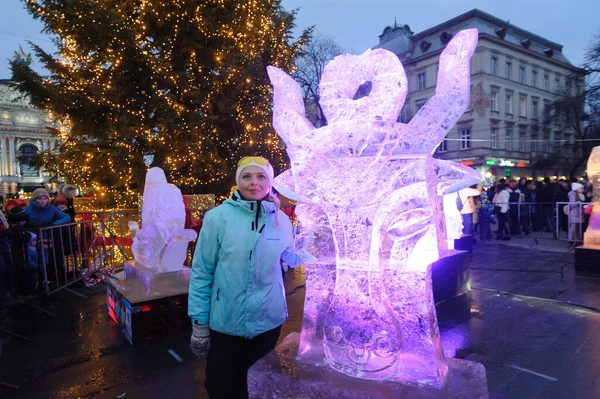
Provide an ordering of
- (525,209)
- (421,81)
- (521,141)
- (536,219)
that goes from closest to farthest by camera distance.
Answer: (525,209), (536,219), (521,141), (421,81)

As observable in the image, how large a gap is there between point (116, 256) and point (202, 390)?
6.35 metres

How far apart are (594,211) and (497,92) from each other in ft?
93.5

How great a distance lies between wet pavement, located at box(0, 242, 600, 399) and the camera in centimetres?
305

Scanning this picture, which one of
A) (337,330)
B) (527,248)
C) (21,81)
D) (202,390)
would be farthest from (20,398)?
(527,248)

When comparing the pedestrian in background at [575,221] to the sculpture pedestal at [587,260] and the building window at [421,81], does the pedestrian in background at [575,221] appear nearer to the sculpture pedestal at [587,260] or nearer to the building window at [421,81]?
the sculpture pedestal at [587,260]

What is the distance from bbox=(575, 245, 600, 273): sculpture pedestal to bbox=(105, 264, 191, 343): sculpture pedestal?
6.63 metres

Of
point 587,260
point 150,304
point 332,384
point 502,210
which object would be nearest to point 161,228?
point 150,304

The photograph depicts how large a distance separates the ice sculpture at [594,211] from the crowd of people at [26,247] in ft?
29.7

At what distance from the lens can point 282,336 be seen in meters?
4.06

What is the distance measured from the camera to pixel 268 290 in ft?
7.18

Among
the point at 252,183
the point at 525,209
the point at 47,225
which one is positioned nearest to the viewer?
the point at 252,183

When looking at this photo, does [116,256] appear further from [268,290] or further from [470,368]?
[470,368]

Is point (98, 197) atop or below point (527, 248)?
atop

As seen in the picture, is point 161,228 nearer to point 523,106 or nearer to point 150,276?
point 150,276
